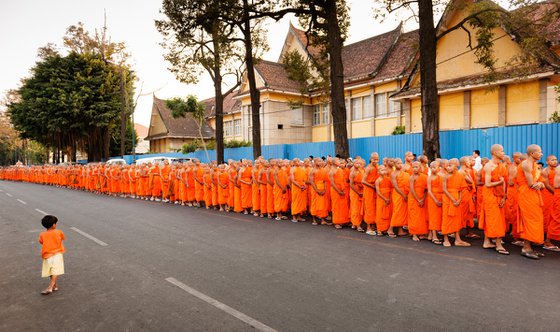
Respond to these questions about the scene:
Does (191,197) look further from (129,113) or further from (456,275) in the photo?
(129,113)

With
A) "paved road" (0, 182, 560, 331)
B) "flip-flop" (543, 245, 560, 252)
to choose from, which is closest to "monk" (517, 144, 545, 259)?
"paved road" (0, 182, 560, 331)

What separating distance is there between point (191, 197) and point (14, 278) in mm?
9821

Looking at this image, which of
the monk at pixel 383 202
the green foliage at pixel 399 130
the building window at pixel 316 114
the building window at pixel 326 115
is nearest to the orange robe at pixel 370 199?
the monk at pixel 383 202

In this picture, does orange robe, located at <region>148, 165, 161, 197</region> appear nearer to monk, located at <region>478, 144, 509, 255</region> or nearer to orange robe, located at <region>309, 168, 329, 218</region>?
orange robe, located at <region>309, 168, 329, 218</region>

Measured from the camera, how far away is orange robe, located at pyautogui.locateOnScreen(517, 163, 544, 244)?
262 inches

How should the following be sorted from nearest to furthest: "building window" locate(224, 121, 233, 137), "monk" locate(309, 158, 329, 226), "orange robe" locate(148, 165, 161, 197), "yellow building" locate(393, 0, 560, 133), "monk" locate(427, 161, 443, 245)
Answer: "monk" locate(427, 161, 443, 245) → "monk" locate(309, 158, 329, 226) → "yellow building" locate(393, 0, 560, 133) → "orange robe" locate(148, 165, 161, 197) → "building window" locate(224, 121, 233, 137)

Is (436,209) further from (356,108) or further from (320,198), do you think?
(356,108)

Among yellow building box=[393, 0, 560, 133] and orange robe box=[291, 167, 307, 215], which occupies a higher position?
yellow building box=[393, 0, 560, 133]

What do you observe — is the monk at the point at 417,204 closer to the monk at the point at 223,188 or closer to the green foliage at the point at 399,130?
the monk at the point at 223,188

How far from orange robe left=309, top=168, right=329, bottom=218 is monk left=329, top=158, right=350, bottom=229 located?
Answer: 1.34 ft

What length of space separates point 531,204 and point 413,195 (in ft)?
7.24

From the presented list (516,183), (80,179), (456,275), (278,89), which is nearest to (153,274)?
(456,275)

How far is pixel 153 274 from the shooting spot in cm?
601

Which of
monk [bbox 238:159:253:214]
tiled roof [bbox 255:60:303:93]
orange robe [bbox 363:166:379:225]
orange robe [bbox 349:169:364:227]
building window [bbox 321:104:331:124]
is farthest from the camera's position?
building window [bbox 321:104:331:124]
